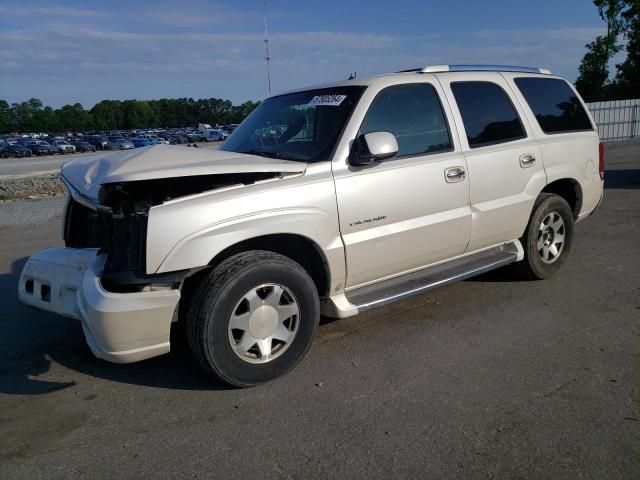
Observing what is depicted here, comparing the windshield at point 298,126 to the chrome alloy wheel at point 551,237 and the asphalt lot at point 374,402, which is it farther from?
the chrome alloy wheel at point 551,237

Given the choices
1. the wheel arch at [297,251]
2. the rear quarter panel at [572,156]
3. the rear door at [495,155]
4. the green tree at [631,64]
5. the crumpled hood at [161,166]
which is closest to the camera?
the crumpled hood at [161,166]

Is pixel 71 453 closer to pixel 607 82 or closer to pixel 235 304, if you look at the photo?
pixel 235 304

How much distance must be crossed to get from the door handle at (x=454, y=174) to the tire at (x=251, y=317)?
1.45 meters

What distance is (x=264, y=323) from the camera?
3.33 metres

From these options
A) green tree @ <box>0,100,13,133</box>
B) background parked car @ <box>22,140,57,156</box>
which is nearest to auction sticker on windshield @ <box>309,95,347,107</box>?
background parked car @ <box>22,140,57,156</box>

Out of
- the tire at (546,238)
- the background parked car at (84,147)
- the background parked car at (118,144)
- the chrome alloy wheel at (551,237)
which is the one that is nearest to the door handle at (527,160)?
the tire at (546,238)

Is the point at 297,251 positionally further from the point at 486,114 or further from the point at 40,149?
the point at 40,149

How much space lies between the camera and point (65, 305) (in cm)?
333

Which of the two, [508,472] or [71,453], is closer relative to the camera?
[508,472]

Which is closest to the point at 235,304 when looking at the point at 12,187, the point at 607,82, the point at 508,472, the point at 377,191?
the point at 377,191

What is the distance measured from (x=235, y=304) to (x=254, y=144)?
1751mm

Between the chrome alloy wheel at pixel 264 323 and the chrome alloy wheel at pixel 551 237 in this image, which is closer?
the chrome alloy wheel at pixel 264 323

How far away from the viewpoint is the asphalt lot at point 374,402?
2.61 meters

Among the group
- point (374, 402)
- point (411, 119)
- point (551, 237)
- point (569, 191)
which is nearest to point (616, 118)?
point (569, 191)
